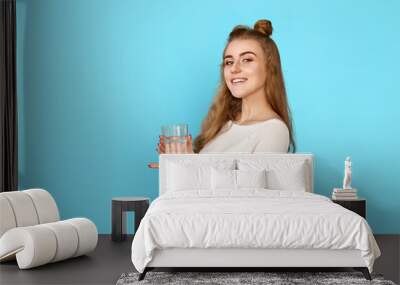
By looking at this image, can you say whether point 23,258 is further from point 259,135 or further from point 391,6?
point 391,6

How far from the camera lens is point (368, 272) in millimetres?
4574

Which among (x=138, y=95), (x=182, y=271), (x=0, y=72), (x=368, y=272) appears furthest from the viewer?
(x=138, y=95)

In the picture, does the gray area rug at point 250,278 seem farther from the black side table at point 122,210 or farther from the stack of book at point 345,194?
the stack of book at point 345,194

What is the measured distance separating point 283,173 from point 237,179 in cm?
45

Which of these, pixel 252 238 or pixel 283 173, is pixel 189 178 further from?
pixel 252 238

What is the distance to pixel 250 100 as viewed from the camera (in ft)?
22.6

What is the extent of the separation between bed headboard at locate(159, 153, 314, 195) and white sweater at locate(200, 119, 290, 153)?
0.87ft

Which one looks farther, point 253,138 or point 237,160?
point 253,138

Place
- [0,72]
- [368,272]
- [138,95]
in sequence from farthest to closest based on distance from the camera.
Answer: [138,95] → [0,72] → [368,272]

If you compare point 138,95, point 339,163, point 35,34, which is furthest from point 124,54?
point 339,163

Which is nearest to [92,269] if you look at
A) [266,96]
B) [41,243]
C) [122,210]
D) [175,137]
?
[41,243]

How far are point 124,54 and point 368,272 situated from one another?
3.62 m

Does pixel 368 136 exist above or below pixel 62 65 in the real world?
below

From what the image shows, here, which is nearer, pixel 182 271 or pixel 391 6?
pixel 182 271
